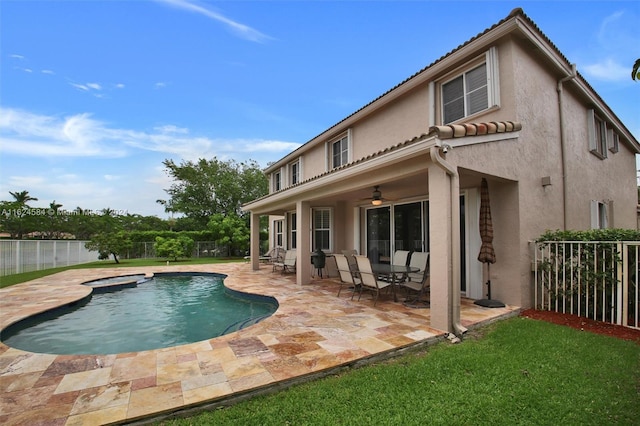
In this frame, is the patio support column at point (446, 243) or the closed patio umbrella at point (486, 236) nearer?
the patio support column at point (446, 243)

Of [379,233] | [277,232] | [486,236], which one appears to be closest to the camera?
[486,236]

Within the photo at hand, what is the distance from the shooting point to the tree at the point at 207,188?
1243 inches

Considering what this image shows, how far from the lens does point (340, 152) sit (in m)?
12.5

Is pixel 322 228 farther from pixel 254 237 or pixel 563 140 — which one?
pixel 563 140

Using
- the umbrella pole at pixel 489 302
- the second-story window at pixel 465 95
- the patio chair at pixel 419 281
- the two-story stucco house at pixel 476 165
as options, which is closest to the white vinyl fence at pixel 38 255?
the two-story stucco house at pixel 476 165

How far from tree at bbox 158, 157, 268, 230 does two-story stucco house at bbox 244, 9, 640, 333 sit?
22.8 m

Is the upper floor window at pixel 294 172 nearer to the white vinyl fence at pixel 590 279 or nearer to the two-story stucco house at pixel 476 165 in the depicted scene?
the two-story stucco house at pixel 476 165

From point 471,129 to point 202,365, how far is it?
5.73m

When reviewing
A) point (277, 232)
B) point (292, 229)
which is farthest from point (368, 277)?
point (277, 232)

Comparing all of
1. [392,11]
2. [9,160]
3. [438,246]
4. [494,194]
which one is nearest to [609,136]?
[494,194]

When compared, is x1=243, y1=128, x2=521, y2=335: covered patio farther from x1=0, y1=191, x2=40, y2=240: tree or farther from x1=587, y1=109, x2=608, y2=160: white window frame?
x1=0, y1=191, x2=40, y2=240: tree

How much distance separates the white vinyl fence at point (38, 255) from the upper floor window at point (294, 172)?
44.2 feet

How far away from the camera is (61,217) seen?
124ft

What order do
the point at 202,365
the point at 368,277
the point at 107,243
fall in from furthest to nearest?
the point at 107,243
the point at 368,277
the point at 202,365
